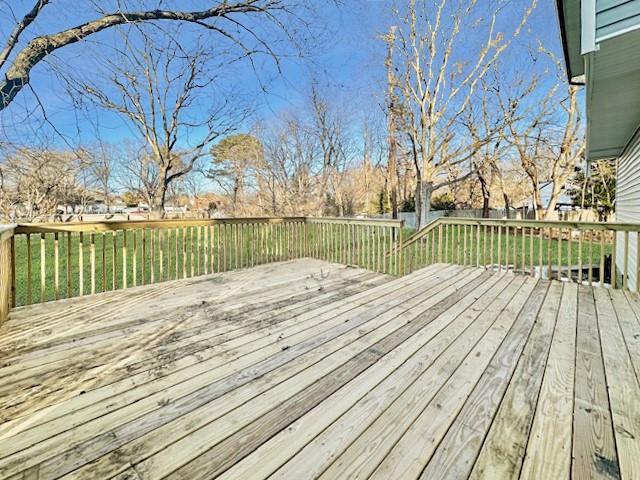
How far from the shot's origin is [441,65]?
1045 centimetres

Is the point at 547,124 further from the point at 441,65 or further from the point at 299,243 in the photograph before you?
the point at 299,243

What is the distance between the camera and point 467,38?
408 inches

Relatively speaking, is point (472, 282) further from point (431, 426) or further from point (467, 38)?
point (467, 38)

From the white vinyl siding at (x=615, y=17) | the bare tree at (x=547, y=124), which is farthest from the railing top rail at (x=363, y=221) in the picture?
the bare tree at (x=547, y=124)

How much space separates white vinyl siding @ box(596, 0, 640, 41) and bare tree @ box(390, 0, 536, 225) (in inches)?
328

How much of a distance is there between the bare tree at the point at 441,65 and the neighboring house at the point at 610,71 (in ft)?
16.3

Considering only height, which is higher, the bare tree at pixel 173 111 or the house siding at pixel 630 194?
the bare tree at pixel 173 111

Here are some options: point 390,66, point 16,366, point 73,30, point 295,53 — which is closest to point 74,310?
point 16,366

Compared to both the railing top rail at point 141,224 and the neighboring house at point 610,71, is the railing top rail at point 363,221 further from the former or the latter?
the neighboring house at point 610,71

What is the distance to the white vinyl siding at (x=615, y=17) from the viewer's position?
223cm

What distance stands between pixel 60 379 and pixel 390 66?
12.6 meters

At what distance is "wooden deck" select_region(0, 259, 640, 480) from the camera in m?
1.12

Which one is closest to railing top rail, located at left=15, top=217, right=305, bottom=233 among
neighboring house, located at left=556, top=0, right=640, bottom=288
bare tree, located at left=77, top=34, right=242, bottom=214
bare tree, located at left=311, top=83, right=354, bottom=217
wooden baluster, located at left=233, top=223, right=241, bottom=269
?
wooden baluster, located at left=233, top=223, right=241, bottom=269

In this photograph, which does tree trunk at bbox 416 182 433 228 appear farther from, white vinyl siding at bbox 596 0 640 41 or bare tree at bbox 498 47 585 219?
white vinyl siding at bbox 596 0 640 41
